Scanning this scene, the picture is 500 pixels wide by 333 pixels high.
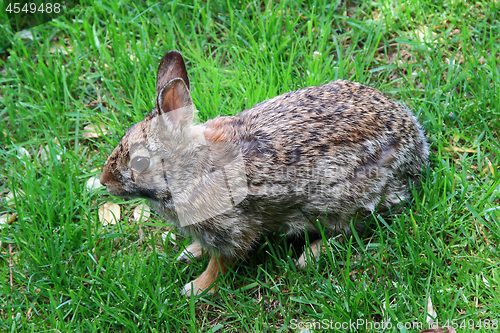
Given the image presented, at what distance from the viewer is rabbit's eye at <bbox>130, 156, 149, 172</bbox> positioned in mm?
3121

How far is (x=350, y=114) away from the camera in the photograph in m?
3.38

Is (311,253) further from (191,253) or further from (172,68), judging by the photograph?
(172,68)

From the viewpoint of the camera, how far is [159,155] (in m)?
3.14

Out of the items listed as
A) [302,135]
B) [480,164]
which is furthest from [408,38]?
[302,135]

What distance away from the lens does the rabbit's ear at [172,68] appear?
3.27 meters

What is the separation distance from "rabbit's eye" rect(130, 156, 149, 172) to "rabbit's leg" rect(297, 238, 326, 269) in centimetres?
116

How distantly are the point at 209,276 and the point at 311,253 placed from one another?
70 centimetres

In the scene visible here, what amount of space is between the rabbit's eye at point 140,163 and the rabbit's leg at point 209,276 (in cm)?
79

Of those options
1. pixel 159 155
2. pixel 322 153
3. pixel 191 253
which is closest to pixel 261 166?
pixel 322 153

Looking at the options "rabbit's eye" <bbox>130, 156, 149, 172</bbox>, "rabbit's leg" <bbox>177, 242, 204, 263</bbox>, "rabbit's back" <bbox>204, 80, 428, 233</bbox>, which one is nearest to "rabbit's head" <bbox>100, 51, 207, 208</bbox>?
"rabbit's eye" <bbox>130, 156, 149, 172</bbox>

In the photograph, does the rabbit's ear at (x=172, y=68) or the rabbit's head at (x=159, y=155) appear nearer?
the rabbit's head at (x=159, y=155)

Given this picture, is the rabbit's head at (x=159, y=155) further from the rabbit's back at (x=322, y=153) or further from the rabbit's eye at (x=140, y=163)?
the rabbit's back at (x=322, y=153)

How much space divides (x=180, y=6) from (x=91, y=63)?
3.23ft

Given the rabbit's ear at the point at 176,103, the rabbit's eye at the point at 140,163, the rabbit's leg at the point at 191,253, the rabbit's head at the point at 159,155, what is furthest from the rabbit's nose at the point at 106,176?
the rabbit's leg at the point at 191,253
